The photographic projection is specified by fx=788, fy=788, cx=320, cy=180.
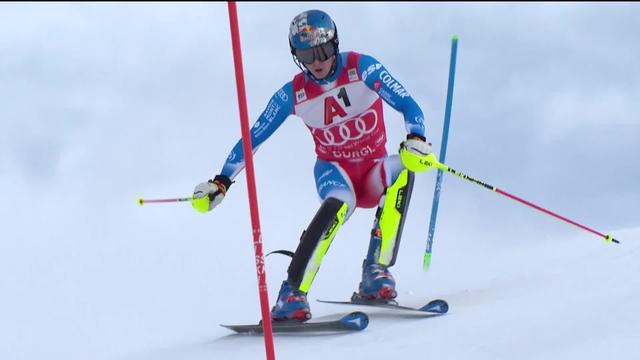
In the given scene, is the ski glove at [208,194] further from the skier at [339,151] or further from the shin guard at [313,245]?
the shin guard at [313,245]

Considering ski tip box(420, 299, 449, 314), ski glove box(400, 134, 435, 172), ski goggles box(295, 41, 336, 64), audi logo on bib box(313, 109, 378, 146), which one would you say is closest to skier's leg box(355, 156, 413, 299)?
audi logo on bib box(313, 109, 378, 146)

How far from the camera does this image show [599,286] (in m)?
3.78

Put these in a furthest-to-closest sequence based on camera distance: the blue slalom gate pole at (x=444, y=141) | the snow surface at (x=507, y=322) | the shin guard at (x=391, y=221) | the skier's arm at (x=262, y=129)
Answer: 1. the blue slalom gate pole at (x=444, y=141)
2. the shin guard at (x=391, y=221)
3. the skier's arm at (x=262, y=129)
4. the snow surface at (x=507, y=322)

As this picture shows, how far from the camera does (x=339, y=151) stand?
14.0 ft

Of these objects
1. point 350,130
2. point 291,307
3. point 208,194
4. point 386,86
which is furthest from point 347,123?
point 291,307

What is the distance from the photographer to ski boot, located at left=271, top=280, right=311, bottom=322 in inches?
154

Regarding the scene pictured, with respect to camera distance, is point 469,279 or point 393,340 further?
point 469,279

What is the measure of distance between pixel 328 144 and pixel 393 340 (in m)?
1.23

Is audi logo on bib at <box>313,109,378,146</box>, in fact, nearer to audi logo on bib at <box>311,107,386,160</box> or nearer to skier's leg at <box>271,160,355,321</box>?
audi logo on bib at <box>311,107,386,160</box>

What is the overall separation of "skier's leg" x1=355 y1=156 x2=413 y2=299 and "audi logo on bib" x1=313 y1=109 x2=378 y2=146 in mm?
213

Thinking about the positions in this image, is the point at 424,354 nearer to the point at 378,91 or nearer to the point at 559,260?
the point at 378,91

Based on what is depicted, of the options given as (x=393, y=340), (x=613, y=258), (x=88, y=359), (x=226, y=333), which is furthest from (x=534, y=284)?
(x=88, y=359)

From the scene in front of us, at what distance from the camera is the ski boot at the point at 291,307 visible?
391 cm

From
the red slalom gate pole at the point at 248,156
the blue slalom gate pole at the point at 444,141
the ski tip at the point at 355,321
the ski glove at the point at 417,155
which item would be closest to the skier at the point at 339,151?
the ski glove at the point at 417,155
